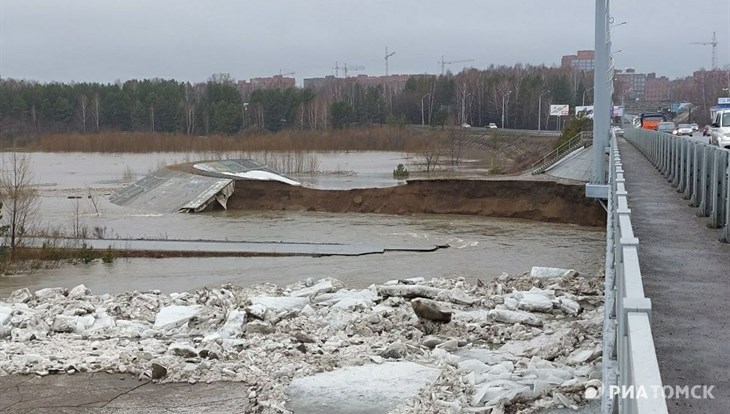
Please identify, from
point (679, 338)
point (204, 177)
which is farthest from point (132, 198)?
point (679, 338)

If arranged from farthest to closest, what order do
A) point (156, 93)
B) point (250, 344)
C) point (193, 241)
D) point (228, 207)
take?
point (156, 93) → point (228, 207) → point (193, 241) → point (250, 344)

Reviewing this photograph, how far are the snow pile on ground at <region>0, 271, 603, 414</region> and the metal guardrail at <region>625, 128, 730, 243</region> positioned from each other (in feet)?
8.79

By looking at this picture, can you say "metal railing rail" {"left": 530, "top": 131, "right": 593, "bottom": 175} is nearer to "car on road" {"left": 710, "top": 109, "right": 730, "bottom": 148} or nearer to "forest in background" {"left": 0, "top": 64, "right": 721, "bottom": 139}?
"car on road" {"left": 710, "top": 109, "right": 730, "bottom": 148}

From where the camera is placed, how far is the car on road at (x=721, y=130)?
3084 centimetres

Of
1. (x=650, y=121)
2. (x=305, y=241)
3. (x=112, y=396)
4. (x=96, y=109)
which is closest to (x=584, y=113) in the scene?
(x=650, y=121)

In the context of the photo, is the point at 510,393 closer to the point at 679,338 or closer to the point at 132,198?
the point at 679,338

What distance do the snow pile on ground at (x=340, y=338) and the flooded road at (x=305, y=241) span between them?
22.3 ft

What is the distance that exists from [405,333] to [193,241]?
23.6 m

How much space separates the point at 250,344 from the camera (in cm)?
1606

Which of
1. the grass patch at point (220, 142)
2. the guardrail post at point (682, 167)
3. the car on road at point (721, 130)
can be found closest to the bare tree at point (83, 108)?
the grass patch at point (220, 142)

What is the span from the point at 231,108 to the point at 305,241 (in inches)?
4174

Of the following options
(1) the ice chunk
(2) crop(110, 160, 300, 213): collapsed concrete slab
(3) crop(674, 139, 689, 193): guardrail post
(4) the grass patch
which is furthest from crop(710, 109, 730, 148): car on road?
(4) the grass patch

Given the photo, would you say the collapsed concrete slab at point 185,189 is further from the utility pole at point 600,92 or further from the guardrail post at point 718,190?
the guardrail post at point 718,190

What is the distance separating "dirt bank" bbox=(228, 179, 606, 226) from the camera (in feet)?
152
